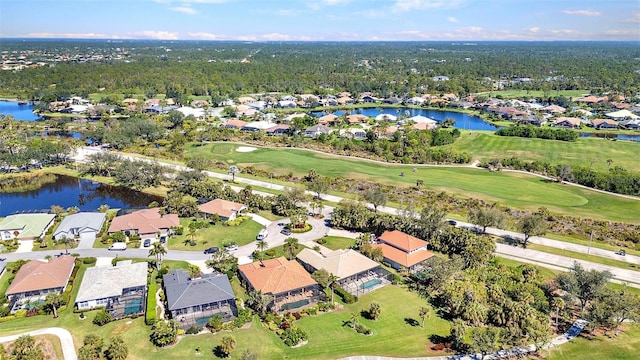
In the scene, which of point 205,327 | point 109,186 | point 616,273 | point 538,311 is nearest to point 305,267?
point 205,327

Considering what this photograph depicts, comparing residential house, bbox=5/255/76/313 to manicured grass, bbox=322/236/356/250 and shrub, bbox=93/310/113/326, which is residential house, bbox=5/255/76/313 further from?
manicured grass, bbox=322/236/356/250

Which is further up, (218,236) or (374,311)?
(374,311)

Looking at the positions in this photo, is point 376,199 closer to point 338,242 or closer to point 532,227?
point 338,242

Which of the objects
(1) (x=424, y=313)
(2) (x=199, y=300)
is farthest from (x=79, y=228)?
(1) (x=424, y=313)

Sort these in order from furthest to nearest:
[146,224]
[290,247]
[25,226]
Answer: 1. [146,224]
2. [25,226]
3. [290,247]

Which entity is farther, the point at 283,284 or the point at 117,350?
the point at 283,284

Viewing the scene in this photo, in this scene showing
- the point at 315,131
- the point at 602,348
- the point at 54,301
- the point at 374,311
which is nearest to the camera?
the point at 602,348
